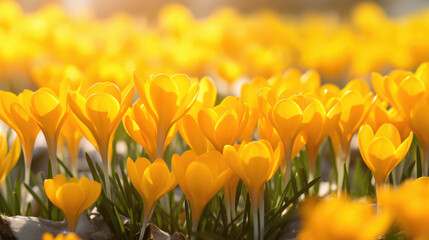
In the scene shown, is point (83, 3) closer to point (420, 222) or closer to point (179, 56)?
point (179, 56)

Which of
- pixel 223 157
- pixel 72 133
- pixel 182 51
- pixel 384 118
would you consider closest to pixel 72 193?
pixel 223 157

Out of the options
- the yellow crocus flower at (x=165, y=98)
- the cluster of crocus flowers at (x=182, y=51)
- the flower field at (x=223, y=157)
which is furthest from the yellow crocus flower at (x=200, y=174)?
the cluster of crocus flowers at (x=182, y=51)

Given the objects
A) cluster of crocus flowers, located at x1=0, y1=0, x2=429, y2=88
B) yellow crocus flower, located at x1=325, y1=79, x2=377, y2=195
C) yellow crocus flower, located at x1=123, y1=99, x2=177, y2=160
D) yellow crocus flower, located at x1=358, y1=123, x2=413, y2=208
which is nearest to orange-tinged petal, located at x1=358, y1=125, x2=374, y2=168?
yellow crocus flower, located at x1=358, y1=123, x2=413, y2=208

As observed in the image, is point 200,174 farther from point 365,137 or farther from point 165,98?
point 365,137

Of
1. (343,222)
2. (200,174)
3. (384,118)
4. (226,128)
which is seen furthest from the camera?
(384,118)

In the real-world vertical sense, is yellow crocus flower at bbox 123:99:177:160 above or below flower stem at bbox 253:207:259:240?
above

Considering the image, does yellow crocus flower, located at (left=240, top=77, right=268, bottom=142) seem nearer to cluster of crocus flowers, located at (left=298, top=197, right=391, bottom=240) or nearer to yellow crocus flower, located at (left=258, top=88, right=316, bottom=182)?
yellow crocus flower, located at (left=258, top=88, right=316, bottom=182)

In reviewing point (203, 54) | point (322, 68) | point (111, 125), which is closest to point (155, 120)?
point (111, 125)
